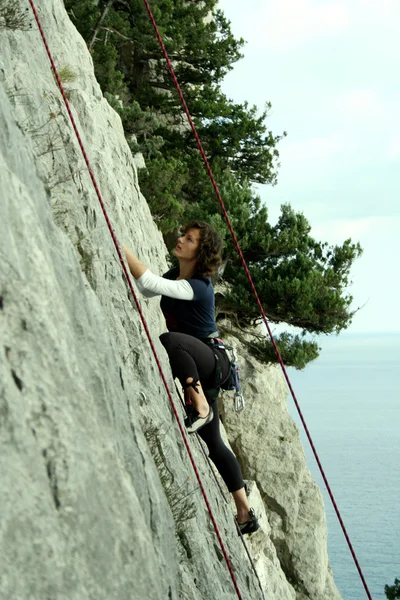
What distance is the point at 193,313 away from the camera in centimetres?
664

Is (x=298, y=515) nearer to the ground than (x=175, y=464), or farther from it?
farther from it

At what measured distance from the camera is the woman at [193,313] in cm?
636

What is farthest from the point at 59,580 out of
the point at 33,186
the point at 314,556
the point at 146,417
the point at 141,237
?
the point at 314,556

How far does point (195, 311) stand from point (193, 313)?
0.02m

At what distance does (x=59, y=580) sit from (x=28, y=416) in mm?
550

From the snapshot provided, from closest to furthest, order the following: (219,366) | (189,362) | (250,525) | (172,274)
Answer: (189,362) → (219,366) → (172,274) → (250,525)

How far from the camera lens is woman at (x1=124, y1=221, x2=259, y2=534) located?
20.9ft

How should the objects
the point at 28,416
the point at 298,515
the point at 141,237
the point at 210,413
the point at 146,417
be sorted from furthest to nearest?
the point at 298,515, the point at 141,237, the point at 210,413, the point at 146,417, the point at 28,416

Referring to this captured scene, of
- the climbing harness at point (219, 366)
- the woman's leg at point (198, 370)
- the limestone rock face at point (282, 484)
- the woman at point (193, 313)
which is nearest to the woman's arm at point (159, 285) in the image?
the woman at point (193, 313)

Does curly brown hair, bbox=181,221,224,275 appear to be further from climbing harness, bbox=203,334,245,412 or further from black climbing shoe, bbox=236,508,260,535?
black climbing shoe, bbox=236,508,260,535

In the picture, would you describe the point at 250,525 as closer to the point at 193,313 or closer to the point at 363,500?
the point at 193,313

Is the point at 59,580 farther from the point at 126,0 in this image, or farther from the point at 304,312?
the point at 126,0

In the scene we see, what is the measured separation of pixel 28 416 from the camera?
314 cm

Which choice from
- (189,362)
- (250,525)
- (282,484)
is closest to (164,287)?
(189,362)
